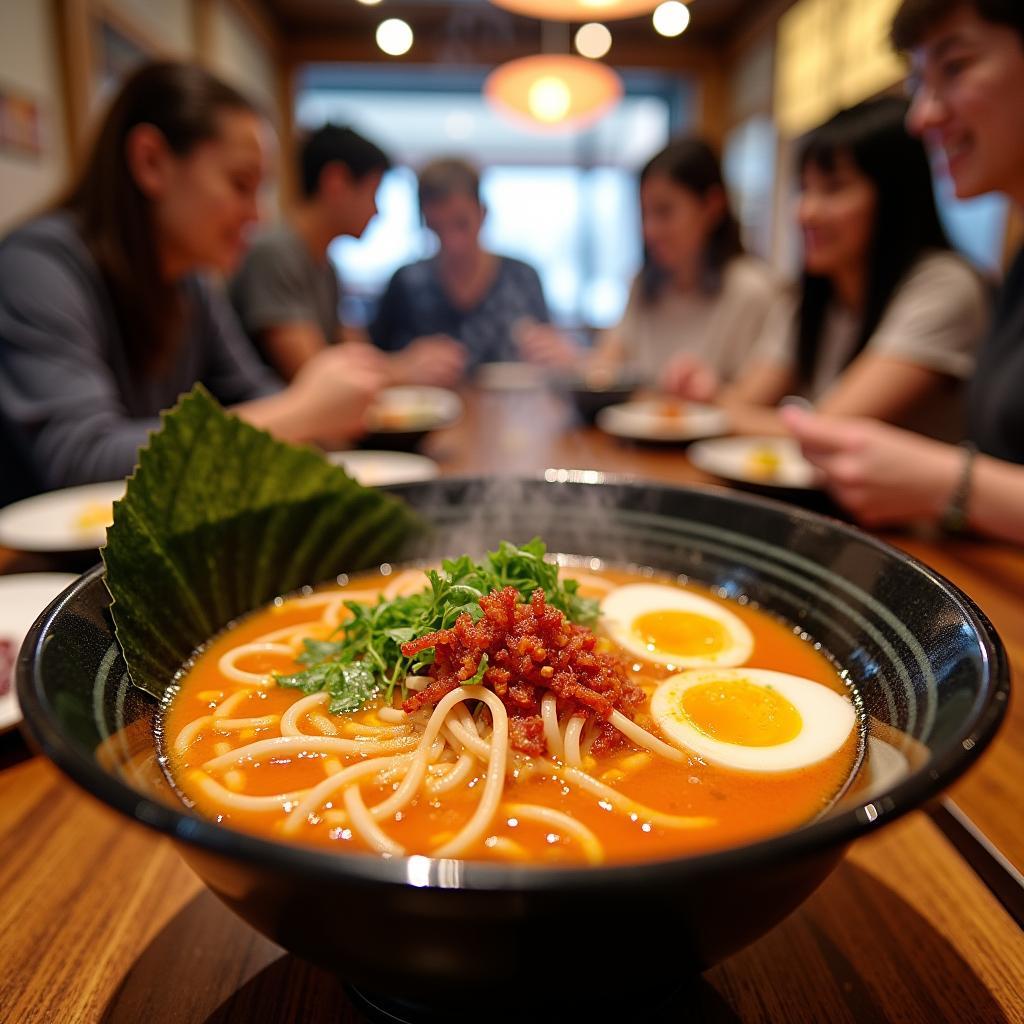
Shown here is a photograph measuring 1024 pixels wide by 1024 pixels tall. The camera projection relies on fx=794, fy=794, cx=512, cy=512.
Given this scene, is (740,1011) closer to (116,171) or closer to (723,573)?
(723,573)

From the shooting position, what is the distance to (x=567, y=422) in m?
3.66

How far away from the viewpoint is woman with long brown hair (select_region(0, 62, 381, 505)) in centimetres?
257

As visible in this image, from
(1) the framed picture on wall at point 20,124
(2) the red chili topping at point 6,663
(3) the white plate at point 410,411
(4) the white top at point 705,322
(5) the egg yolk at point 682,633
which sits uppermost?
(1) the framed picture on wall at point 20,124

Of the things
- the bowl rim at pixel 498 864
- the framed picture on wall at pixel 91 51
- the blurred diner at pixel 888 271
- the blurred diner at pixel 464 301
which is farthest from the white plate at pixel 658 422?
the framed picture on wall at pixel 91 51

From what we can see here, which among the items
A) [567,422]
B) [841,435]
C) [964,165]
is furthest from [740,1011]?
[567,422]

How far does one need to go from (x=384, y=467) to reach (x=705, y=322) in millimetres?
3635

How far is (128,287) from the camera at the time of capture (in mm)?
2881

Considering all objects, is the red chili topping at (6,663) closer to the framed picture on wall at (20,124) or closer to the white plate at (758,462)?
the white plate at (758,462)

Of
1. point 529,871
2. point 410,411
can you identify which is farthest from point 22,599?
point 410,411

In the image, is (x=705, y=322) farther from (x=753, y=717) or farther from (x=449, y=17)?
(x=449, y=17)

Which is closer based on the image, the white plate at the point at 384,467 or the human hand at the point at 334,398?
the white plate at the point at 384,467

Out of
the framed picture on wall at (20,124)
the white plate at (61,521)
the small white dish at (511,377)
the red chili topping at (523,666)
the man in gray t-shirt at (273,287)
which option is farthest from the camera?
the small white dish at (511,377)

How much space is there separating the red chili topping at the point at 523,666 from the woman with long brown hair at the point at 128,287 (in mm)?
1831

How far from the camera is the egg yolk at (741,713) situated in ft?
3.29
